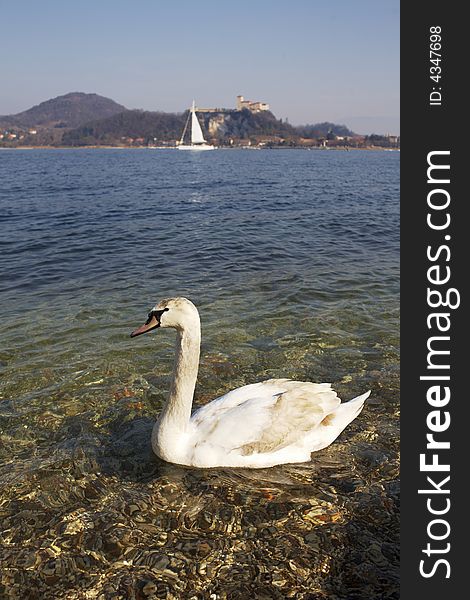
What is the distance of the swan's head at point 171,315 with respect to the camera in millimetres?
5090

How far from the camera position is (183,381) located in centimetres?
541

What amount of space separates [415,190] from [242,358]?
17.7 feet

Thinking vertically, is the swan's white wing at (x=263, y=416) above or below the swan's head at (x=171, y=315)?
below

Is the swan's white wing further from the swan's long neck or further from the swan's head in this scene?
the swan's head

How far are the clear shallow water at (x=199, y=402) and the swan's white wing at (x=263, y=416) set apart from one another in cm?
38

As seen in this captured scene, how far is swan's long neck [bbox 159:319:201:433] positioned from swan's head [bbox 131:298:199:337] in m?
0.11

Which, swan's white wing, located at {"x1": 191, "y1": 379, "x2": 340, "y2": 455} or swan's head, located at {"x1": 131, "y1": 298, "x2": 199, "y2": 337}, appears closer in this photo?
swan's head, located at {"x1": 131, "y1": 298, "x2": 199, "y2": 337}

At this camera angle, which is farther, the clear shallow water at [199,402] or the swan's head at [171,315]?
the swan's head at [171,315]

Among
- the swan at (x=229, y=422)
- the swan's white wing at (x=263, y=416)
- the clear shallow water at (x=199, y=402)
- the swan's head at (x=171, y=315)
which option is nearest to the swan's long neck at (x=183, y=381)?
the swan at (x=229, y=422)

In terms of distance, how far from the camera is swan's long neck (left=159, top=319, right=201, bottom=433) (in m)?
5.30

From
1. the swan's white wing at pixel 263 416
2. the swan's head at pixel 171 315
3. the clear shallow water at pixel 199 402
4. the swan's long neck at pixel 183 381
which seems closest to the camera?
the clear shallow water at pixel 199 402

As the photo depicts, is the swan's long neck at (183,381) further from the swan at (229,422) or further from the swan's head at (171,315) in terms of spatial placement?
the swan's head at (171,315)

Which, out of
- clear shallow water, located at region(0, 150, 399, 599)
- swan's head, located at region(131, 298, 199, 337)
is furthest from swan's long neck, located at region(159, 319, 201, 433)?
clear shallow water, located at region(0, 150, 399, 599)

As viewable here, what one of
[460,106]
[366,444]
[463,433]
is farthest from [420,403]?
[366,444]
